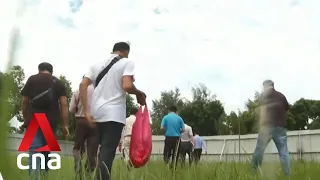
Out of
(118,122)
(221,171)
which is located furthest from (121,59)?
(221,171)

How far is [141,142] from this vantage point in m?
3.27

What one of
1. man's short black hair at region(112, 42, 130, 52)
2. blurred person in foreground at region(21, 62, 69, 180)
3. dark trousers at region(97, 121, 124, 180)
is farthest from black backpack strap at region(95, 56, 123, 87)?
blurred person in foreground at region(21, 62, 69, 180)

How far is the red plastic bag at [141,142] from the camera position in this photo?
319 centimetres

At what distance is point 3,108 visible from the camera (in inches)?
9.8

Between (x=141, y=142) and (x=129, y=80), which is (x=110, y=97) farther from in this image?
(x=141, y=142)

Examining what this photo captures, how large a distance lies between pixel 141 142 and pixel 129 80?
0.48 metres

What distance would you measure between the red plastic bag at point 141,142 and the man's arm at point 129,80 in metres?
0.26

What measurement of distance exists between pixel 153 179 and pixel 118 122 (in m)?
0.57

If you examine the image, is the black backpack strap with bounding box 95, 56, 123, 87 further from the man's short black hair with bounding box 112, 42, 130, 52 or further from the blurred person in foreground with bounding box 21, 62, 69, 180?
the blurred person in foreground with bounding box 21, 62, 69, 180

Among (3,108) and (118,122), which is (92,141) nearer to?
(118,122)

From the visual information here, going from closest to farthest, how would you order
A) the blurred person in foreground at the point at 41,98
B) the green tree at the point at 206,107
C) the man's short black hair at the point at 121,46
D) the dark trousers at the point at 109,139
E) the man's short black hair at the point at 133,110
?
the blurred person in foreground at the point at 41,98 < the green tree at the point at 206,107 < the dark trousers at the point at 109,139 < the man's short black hair at the point at 121,46 < the man's short black hair at the point at 133,110

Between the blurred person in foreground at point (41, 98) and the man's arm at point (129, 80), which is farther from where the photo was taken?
the man's arm at point (129, 80)

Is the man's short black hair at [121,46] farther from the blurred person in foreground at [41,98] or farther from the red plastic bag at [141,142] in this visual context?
the blurred person in foreground at [41,98]

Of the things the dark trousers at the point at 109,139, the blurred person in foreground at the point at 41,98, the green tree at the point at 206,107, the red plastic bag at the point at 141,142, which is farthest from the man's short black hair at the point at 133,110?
the blurred person in foreground at the point at 41,98
